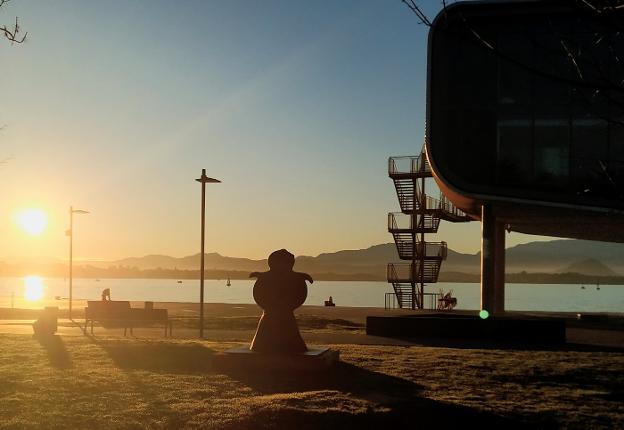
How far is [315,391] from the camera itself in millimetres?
10383

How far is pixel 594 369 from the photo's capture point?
43.2 ft

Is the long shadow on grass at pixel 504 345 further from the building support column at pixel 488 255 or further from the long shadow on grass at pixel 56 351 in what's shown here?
the long shadow on grass at pixel 56 351

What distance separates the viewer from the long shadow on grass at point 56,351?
44.0ft

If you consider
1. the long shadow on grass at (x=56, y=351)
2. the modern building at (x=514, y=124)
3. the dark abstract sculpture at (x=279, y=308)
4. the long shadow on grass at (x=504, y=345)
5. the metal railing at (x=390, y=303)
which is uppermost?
the modern building at (x=514, y=124)

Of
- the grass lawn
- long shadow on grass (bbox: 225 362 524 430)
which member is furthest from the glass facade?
long shadow on grass (bbox: 225 362 524 430)

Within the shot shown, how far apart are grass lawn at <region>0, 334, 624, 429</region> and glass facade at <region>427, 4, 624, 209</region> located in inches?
451

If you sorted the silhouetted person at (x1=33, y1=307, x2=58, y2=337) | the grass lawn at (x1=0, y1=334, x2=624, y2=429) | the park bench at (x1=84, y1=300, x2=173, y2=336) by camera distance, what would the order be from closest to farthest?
the grass lawn at (x1=0, y1=334, x2=624, y2=429)
the silhouetted person at (x1=33, y1=307, x2=58, y2=337)
the park bench at (x1=84, y1=300, x2=173, y2=336)

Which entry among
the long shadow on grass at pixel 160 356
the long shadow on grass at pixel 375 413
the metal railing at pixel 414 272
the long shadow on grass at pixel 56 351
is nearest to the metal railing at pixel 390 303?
the metal railing at pixel 414 272

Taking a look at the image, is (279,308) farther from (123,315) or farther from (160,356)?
(123,315)

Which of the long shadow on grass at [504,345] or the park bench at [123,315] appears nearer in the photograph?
the long shadow on grass at [504,345]

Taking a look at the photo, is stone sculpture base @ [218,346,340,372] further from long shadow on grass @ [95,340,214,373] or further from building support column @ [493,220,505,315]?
building support column @ [493,220,505,315]

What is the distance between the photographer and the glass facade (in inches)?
999

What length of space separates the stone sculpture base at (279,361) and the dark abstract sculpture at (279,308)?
0.92 ft

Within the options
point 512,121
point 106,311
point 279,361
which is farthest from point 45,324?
point 512,121
